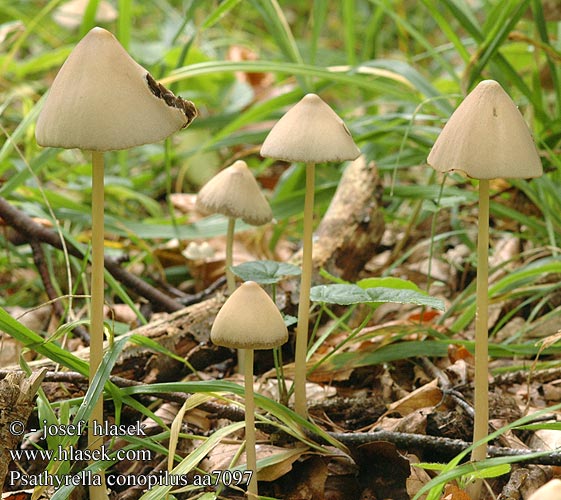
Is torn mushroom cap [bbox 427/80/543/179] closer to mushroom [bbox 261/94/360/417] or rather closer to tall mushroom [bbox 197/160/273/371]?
mushroom [bbox 261/94/360/417]

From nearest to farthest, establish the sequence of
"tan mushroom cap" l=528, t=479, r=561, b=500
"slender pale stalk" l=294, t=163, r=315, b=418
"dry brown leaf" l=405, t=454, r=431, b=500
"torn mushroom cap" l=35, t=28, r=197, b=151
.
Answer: "tan mushroom cap" l=528, t=479, r=561, b=500 → "torn mushroom cap" l=35, t=28, r=197, b=151 → "dry brown leaf" l=405, t=454, r=431, b=500 → "slender pale stalk" l=294, t=163, r=315, b=418

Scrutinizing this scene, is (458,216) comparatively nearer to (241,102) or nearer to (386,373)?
(386,373)

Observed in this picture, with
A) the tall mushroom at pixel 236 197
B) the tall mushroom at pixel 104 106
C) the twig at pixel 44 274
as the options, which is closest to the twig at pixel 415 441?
the tall mushroom at pixel 236 197

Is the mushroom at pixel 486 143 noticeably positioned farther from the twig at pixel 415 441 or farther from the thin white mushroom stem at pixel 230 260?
the thin white mushroom stem at pixel 230 260

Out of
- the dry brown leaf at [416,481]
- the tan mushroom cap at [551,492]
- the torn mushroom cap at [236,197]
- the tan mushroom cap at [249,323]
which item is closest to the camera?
the tan mushroom cap at [551,492]

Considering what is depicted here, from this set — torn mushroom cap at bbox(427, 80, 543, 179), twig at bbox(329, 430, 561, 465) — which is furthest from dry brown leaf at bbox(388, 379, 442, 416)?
torn mushroom cap at bbox(427, 80, 543, 179)

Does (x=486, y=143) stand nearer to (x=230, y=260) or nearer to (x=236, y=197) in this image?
(x=236, y=197)

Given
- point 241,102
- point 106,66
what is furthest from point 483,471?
point 241,102
